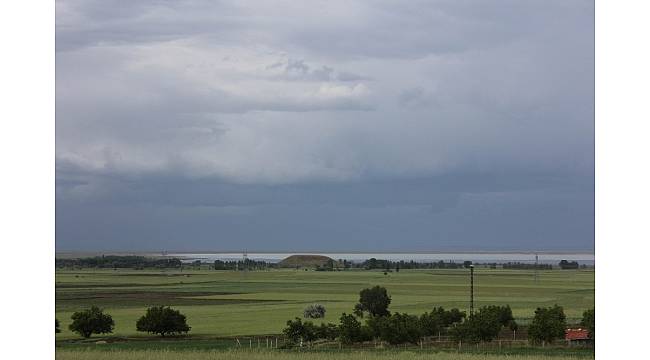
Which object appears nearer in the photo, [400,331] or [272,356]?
[272,356]

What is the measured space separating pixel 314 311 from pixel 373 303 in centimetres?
628

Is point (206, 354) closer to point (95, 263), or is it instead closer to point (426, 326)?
point (426, 326)

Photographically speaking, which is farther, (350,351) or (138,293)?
(138,293)

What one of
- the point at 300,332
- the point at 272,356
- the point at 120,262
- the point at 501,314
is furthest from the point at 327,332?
the point at 120,262

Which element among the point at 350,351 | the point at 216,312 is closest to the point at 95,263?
the point at 216,312

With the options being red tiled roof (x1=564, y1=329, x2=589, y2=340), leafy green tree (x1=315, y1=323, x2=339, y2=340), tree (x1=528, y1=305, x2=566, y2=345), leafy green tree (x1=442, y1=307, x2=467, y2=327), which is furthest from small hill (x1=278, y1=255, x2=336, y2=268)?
red tiled roof (x1=564, y1=329, x2=589, y2=340)

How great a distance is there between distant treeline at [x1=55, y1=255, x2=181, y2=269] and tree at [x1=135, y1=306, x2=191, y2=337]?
4370 cm

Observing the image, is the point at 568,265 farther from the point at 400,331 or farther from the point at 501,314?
the point at 400,331

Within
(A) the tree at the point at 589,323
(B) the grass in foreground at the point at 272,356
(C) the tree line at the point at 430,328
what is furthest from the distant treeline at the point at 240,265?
(B) the grass in foreground at the point at 272,356

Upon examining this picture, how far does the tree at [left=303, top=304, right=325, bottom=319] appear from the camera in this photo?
47938 millimetres

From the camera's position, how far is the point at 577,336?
3278cm
